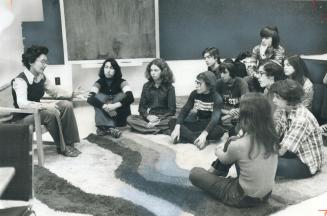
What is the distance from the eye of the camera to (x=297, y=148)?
119 inches

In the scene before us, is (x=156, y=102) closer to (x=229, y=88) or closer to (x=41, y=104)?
(x=229, y=88)

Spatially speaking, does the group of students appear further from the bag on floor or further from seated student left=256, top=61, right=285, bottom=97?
the bag on floor

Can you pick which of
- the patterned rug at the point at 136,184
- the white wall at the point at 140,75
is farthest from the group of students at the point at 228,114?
the white wall at the point at 140,75

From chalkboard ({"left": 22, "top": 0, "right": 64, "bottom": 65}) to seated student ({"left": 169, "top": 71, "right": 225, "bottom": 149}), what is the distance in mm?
2157

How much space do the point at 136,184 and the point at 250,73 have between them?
7.00 feet

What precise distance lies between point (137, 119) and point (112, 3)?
1.65m

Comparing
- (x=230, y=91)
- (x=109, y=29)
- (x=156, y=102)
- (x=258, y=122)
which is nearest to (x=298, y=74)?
(x=230, y=91)

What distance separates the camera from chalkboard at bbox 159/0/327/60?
18.4 ft

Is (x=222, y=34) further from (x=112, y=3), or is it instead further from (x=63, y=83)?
(x=63, y=83)

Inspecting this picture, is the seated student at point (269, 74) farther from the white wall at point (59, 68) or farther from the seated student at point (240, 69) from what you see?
the white wall at point (59, 68)

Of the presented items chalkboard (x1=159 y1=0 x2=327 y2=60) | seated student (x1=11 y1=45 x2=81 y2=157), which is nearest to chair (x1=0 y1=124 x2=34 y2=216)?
seated student (x1=11 y1=45 x2=81 y2=157)

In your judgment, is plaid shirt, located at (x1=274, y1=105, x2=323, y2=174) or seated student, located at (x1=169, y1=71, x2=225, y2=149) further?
seated student, located at (x1=169, y1=71, x2=225, y2=149)

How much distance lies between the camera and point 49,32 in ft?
17.5

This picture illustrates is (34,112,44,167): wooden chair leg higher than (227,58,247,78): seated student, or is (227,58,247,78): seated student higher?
(227,58,247,78): seated student
